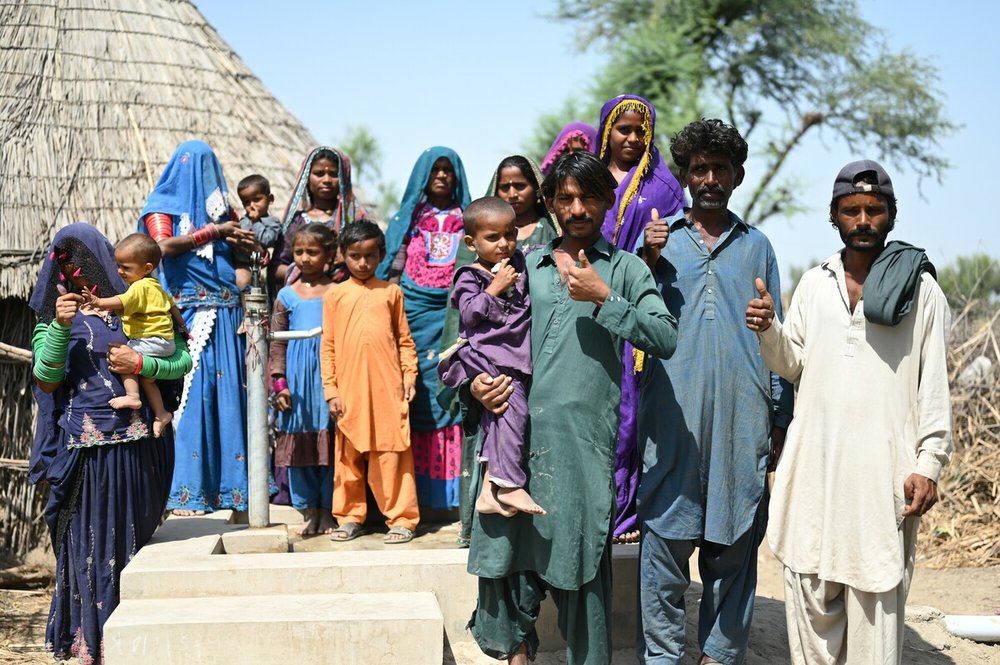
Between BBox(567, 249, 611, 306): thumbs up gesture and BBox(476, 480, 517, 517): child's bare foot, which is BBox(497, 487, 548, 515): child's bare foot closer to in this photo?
BBox(476, 480, 517, 517): child's bare foot

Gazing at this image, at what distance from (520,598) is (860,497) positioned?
1.23 metres

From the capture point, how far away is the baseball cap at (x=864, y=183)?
12.1ft

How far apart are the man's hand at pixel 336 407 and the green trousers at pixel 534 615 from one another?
1.66m

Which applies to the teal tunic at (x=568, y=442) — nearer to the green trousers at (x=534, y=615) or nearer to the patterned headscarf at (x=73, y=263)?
the green trousers at (x=534, y=615)

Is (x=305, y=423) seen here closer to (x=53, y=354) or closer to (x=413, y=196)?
(x=413, y=196)

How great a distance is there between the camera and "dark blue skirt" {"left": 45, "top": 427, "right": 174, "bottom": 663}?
15.5ft

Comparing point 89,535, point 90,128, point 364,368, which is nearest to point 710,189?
point 364,368

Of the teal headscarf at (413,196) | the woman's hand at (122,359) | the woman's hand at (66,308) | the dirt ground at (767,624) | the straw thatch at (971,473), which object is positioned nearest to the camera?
the woman's hand at (66,308)

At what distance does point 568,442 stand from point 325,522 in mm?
2277

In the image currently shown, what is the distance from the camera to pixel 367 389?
212 inches

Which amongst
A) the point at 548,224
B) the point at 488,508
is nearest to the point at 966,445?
the point at 548,224

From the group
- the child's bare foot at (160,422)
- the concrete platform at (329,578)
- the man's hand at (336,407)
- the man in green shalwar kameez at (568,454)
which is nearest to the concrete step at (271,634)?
the concrete platform at (329,578)

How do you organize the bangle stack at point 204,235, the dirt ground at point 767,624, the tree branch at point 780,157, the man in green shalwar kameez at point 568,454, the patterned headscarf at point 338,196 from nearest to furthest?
the man in green shalwar kameez at point 568,454
the dirt ground at point 767,624
the bangle stack at point 204,235
the patterned headscarf at point 338,196
the tree branch at point 780,157

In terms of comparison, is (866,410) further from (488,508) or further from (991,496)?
(991,496)
